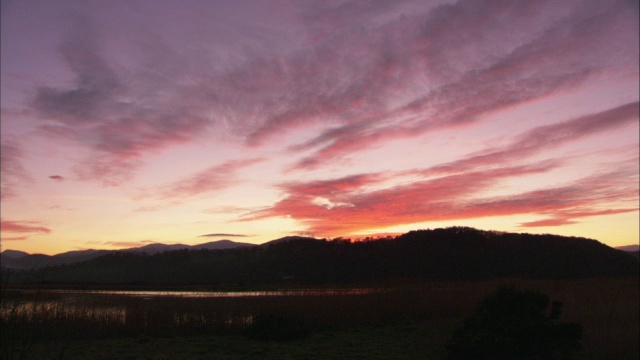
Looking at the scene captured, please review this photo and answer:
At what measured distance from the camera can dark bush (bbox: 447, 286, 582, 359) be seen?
543 inches

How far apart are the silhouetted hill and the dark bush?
239ft


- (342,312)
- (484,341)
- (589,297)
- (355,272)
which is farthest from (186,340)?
(355,272)

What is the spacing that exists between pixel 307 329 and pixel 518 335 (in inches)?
397

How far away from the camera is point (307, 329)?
21.2 m

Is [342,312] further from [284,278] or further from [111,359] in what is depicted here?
[284,278]

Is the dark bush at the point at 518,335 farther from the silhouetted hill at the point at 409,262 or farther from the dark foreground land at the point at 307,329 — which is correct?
the silhouetted hill at the point at 409,262

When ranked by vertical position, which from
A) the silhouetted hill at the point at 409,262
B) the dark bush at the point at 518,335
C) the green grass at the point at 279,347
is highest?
the silhouetted hill at the point at 409,262

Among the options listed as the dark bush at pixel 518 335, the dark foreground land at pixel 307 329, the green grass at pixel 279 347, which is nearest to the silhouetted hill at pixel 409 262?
the dark foreground land at pixel 307 329

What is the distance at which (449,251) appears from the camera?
315 ft

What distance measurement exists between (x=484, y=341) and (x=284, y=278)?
88.6 m

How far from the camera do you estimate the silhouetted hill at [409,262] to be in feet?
290

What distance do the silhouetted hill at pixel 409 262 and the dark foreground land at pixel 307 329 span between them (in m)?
63.7

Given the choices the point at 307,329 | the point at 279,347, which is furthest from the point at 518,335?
the point at 307,329

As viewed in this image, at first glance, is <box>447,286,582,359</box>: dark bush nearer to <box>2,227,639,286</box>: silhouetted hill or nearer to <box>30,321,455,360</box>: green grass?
<box>30,321,455,360</box>: green grass
